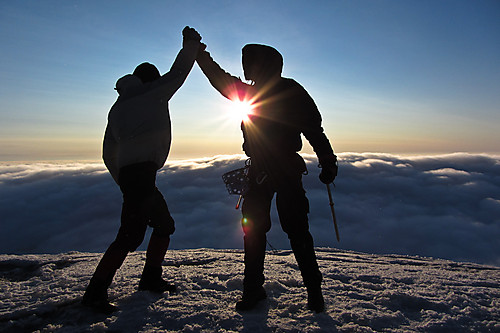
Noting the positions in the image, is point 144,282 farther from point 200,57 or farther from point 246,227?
point 200,57

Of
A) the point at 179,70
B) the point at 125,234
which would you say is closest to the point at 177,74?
the point at 179,70

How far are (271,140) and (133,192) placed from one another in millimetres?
1323

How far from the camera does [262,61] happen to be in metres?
2.78

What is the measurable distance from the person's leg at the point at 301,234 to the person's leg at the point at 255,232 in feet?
0.54

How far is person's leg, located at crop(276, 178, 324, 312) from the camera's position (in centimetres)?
249

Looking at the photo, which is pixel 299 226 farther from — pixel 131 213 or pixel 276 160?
pixel 131 213

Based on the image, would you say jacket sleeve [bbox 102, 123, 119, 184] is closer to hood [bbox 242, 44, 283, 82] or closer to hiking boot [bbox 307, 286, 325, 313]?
hood [bbox 242, 44, 283, 82]

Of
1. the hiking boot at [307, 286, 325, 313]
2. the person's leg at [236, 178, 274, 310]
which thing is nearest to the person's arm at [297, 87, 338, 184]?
the person's leg at [236, 178, 274, 310]

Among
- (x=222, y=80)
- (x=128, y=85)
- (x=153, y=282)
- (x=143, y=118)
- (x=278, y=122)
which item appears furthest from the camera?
(x=222, y=80)

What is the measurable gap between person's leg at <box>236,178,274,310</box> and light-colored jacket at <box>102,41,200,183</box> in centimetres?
93

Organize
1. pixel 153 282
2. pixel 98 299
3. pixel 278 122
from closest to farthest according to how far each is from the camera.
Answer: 1. pixel 98 299
2. pixel 278 122
3. pixel 153 282

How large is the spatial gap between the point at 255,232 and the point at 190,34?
6.84 ft

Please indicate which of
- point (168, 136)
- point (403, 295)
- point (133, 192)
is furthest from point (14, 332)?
point (403, 295)

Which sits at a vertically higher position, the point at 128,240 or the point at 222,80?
the point at 222,80
